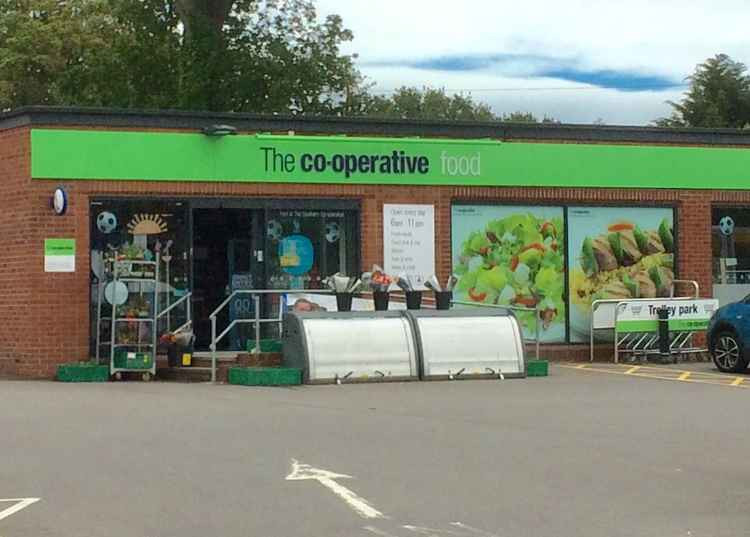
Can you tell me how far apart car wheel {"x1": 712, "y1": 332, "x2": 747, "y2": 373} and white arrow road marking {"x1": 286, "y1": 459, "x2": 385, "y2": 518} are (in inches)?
422

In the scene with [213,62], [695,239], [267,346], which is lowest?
[267,346]

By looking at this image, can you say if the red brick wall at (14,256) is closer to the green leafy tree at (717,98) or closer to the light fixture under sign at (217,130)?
the light fixture under sign at (217,130)

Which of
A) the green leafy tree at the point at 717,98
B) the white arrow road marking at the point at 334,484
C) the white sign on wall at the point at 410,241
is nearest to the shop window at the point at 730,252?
the white sign on wall at the point at 410,241

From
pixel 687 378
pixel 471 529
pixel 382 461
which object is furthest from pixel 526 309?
pixel 471 529

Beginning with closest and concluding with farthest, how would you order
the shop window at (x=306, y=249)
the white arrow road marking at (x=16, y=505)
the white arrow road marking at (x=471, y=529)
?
the white arrow road marking at (x=471, y=529) → the white arrow road marking at (x=16, y=505) → the shop window at (x=306, y=249)

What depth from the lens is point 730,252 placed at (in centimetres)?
2234

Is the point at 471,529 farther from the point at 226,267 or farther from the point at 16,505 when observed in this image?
the point at 226,267

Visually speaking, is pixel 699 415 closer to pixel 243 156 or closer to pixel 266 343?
pixel 266 343

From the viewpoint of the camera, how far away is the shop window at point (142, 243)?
18625 millimetres

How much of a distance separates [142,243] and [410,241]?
477cm

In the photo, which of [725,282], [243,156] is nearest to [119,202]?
[243,156]

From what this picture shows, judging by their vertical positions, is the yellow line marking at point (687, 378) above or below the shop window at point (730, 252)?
below

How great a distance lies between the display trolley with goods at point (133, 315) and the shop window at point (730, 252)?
11.1 metres

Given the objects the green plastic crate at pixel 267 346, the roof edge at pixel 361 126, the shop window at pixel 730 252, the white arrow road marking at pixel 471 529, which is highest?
the roof edge at pixel 361 126
